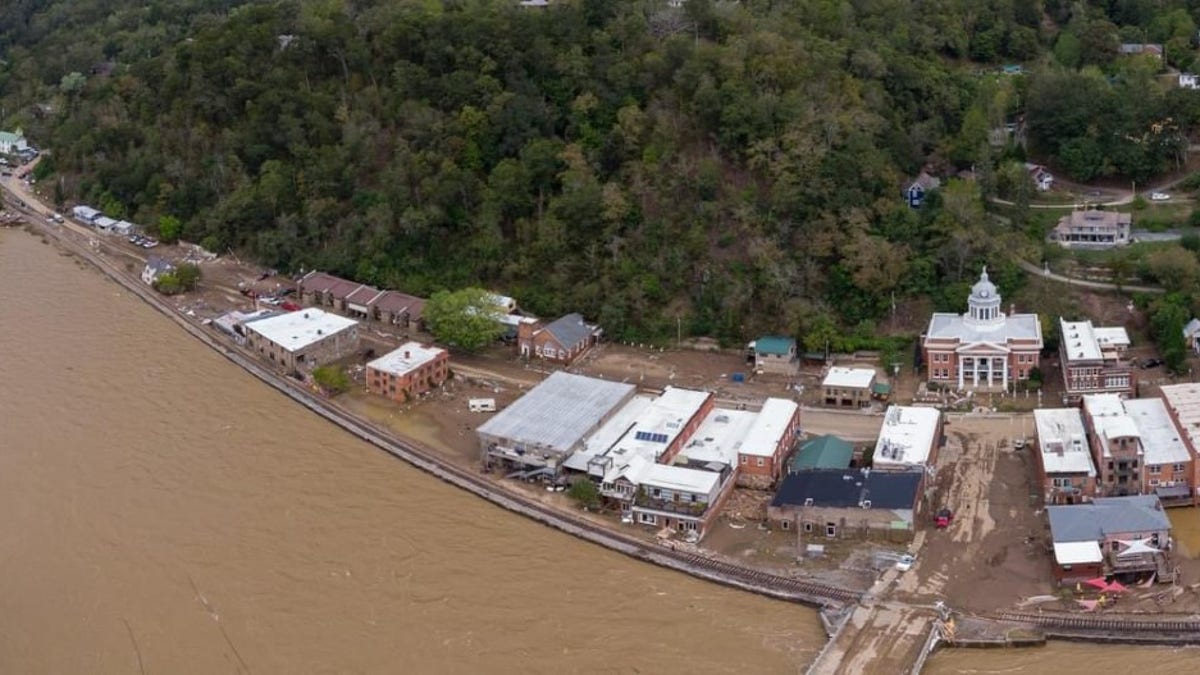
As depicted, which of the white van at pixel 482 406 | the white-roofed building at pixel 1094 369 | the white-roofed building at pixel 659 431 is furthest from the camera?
the white van at pixel 482 406

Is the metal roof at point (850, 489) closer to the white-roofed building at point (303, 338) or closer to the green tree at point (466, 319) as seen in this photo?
the green tree at point (466, 319)

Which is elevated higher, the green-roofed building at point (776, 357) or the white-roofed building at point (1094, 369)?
the white-roofed building at point (1094, 369)

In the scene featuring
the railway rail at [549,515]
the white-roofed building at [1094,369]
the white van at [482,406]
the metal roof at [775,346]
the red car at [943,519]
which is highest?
the white-roofed building at [1094,369]

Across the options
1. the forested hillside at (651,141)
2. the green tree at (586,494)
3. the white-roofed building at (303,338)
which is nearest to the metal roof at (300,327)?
the white-roofed building at (303,338)

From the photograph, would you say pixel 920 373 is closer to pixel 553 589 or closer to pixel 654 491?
pixel 654 491

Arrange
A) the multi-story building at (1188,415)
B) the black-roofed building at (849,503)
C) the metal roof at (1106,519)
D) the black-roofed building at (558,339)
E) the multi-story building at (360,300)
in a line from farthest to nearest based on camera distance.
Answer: the multi-story building at (360,300) → the black-roofed building at (558,339) → the multi-story building at (1188,415) → the black-roofed building at (849,503) → the metal roof at (1106,519)

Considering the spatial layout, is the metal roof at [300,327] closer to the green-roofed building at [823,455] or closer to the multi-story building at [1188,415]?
the green-roofed building at [823,455]

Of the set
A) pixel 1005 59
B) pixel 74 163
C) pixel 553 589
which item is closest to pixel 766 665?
pixel 553 589

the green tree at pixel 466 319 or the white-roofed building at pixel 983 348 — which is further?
the green tree at pixel 466 319
